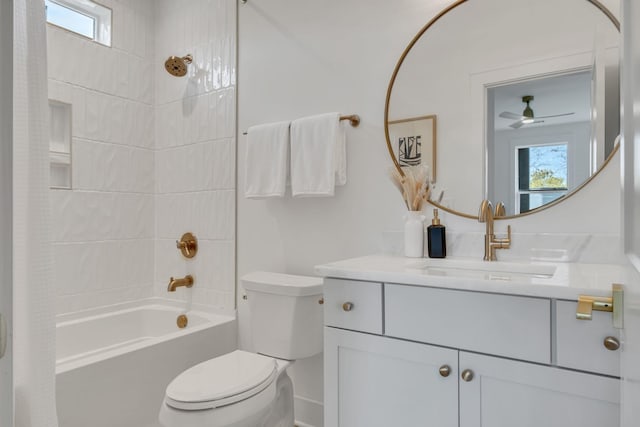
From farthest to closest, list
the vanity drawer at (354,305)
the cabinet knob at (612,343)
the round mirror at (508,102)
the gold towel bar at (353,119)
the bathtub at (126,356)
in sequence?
the gold towel bar at (353,119) → the bathtub at (126,356) → the round mirror at (508,102) → the vanity drawer at (354,305) → the cabinet knob at (612,343)

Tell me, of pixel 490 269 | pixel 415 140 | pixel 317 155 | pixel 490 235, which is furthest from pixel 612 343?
pixel 317 155

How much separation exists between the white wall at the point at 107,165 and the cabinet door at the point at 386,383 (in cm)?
172

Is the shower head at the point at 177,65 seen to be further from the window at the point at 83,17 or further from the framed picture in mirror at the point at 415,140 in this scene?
the framed picture in mirror at the point at 415,140

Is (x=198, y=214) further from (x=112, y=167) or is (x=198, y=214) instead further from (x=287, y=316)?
(x=287, y=316)

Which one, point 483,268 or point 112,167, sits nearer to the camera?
point 483,268

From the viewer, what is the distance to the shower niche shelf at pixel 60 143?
2.25m

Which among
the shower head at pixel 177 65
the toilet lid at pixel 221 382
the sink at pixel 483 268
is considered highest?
the shower head at pixel 177 65

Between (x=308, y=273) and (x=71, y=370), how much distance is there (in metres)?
1.08

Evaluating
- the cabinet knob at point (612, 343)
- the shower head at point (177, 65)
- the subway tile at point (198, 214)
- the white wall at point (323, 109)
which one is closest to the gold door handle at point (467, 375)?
the cabinet knob at point (612, 343)

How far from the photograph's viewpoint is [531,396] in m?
1.03

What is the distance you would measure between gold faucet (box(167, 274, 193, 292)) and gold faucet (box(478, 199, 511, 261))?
5.76ft

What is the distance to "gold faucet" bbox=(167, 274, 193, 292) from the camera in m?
2.41

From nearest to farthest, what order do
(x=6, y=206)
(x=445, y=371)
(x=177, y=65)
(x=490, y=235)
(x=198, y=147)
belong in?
(x=6, y=206) < (x=445, y=371) < (x=490, y=235) < (x=177, y=65) < (x=198, y=147)

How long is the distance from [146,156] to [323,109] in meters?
1.39
